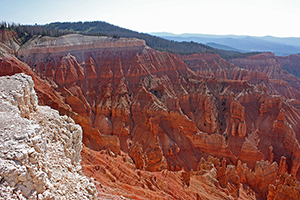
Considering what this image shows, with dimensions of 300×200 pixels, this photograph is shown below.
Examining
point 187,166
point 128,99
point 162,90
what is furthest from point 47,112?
point 162,90

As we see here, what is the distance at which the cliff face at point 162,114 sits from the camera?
3000cm

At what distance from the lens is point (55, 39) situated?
57719 millimetres

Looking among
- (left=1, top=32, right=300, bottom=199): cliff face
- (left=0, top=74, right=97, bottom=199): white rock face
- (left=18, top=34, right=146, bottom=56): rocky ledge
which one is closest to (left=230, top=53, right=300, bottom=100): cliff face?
(left=1, top=32, right=300, bottom=199): cliff face

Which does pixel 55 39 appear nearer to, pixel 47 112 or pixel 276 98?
pixel 47 112

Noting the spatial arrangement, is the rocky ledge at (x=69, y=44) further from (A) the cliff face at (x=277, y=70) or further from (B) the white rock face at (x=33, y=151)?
(A) the cliff face at (x=277, y=70)

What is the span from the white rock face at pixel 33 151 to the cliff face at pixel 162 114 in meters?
12.1

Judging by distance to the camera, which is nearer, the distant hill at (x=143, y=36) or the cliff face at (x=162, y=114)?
the cliff face at (x=162, y=114)

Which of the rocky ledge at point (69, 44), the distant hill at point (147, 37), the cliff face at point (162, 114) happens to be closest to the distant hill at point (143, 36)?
the distant hill at point (147, 37)

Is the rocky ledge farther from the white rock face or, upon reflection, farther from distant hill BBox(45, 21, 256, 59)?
the white rock face

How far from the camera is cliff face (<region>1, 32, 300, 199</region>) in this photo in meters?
30.0

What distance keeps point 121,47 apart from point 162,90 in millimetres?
19431

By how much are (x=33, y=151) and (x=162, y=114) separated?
3767 centimetres

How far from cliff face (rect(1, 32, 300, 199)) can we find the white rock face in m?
12.1

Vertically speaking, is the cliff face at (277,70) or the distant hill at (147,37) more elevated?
the distant hill at (147,37)
